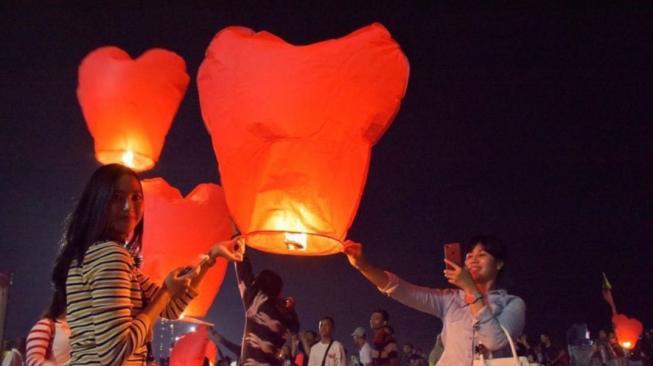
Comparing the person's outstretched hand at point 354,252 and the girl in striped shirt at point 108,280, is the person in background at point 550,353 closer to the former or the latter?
the person's outstretched hand at point 354,252

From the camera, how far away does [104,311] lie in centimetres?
185

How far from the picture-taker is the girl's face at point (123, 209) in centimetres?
203

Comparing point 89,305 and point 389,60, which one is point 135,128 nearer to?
point 389,60

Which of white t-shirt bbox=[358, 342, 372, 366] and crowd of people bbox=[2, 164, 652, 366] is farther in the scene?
white t-shirt bbox=[358, 342, 372, 366]

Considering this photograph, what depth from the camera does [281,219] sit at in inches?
127

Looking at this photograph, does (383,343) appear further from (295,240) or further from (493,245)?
(295,240)

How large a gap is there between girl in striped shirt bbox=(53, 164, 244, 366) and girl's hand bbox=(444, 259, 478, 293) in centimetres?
159

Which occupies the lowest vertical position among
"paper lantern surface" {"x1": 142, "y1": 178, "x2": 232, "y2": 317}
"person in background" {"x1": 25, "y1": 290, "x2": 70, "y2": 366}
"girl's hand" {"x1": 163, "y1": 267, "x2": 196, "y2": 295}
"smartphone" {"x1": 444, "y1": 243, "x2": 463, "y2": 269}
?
"person in background" {"x1": 25, "y1": 290, "x2": 70, "y2": 366}

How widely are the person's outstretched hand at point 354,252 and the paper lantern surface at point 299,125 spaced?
0.62 ft

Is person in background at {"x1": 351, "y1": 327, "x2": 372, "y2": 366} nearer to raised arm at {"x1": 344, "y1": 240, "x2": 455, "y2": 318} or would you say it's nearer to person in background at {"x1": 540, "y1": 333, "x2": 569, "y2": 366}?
person in background at {"x1": 540, "y1": 333, "x2": 569, "y2": 366}

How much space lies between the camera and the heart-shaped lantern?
1475cm

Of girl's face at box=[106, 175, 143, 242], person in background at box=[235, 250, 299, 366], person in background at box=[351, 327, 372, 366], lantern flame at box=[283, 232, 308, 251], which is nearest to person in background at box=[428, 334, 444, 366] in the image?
lantern flame at box=[283, 232, 308, 251]

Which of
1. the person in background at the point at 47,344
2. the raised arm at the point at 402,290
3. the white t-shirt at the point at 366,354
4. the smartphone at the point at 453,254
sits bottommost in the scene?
the person in background at the point at 47,344

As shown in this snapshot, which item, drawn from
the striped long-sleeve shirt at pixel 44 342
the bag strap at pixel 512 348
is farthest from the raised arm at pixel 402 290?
the striped long-sleeve shirt at pixel 44 342
